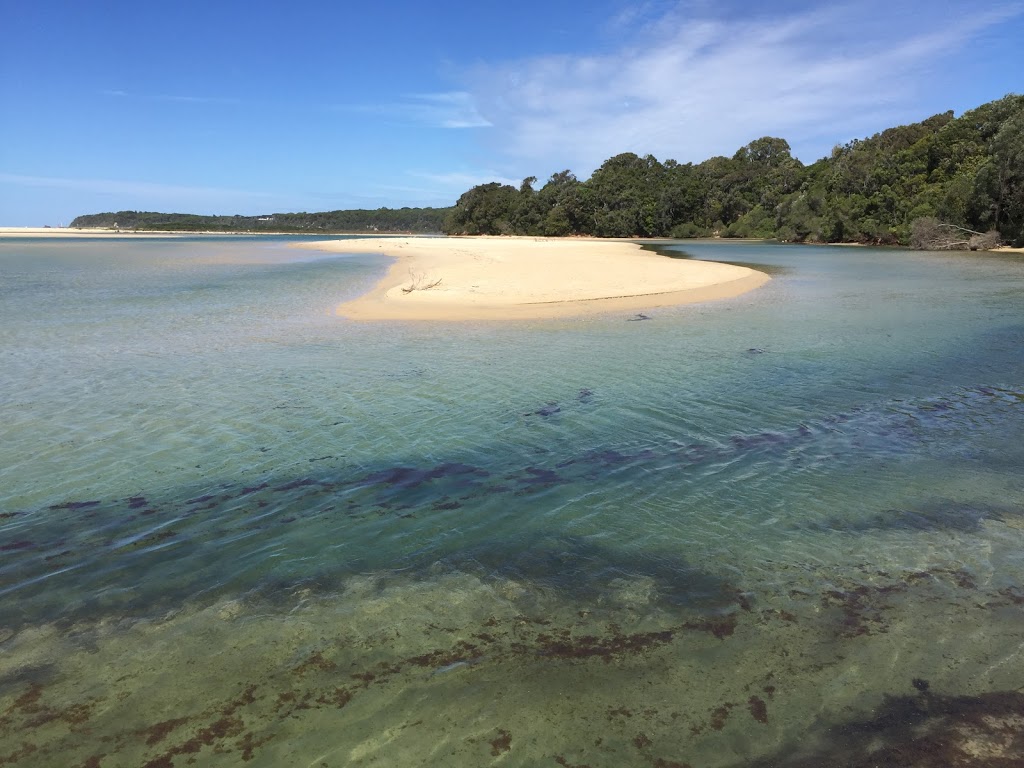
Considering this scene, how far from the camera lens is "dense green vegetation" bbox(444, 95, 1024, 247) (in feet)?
164

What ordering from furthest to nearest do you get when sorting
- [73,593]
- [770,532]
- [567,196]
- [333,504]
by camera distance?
[567,196] < [333,504] < [770,532] < [73,593]

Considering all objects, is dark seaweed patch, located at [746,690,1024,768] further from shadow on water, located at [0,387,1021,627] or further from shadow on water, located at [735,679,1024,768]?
shadow on water, located at [0,387,1021,627]

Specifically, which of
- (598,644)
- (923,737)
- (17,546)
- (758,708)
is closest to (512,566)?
(598,644)

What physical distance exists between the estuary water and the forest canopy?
48.8m

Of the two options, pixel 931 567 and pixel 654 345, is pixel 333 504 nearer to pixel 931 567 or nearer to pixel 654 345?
pixel 931 567

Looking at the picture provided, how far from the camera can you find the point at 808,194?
7688cm

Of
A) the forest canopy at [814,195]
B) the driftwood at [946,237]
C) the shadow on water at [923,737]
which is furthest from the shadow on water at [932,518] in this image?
the driftwood at [946,237]

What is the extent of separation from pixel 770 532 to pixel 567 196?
109 m

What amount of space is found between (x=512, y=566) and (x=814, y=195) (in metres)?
81.2

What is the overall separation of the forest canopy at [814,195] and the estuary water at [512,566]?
160 ft

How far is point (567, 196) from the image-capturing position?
109250 mm

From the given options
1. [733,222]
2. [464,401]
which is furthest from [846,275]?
[733,222]

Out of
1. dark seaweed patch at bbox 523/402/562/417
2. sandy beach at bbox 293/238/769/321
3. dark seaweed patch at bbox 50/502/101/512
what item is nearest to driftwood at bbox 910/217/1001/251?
sandy beach at bbox 293/238/769/321

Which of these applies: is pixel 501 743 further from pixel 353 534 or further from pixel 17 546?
pixel 17 546
